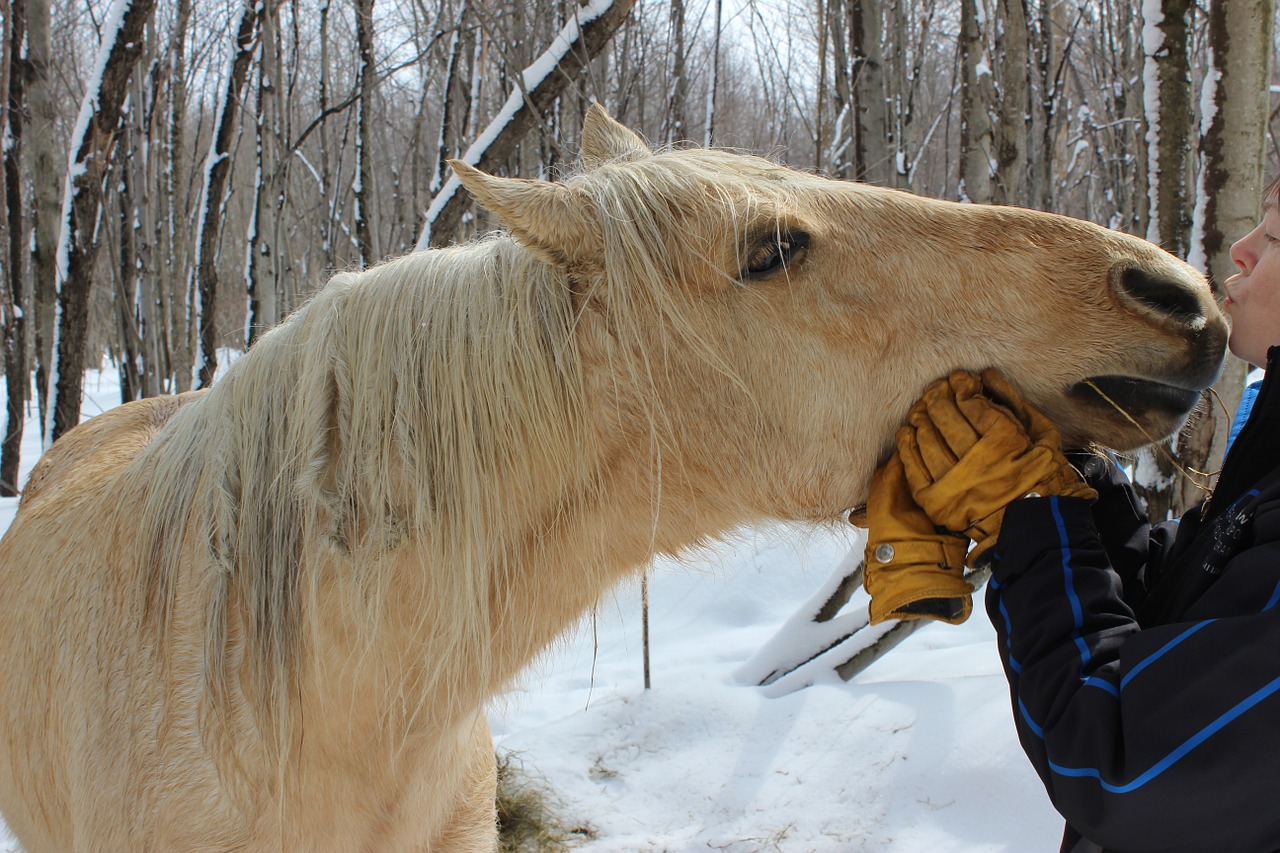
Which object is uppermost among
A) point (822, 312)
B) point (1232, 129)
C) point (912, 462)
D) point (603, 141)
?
point (1232, 129)

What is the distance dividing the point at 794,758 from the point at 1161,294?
262cm

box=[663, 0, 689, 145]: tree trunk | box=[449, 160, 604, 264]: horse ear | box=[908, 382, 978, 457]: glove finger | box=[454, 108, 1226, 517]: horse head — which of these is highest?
box=[663, 0, 689, 145]: tree trunk

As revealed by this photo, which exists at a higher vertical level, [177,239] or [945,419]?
[177,239]

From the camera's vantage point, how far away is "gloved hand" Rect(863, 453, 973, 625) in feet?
4.61

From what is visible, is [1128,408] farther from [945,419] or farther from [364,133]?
[364,133]

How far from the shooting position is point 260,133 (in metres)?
7.50

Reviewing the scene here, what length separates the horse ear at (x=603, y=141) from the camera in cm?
192

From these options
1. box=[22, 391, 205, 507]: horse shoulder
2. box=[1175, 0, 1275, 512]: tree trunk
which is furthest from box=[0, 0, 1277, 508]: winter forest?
box=[22, 391, 205, 507]: horse shoulder

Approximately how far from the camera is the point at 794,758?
342cm

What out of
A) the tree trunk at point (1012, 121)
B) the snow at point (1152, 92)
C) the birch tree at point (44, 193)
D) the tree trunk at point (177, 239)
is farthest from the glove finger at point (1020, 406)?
the birch tree at point (44, 193)

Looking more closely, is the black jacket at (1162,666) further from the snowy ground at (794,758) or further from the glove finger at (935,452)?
the snowy ground at (794,758)

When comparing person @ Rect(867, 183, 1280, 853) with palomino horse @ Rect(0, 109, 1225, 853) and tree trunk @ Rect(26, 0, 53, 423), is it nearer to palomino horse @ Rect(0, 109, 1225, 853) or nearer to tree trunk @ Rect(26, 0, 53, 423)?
palomino horse @ Rect(0, 109, 1225, 853)

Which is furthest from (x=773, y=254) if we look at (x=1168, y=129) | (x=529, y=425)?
(x=1168, y=129)

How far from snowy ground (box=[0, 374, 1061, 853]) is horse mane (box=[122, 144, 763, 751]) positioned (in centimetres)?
80
